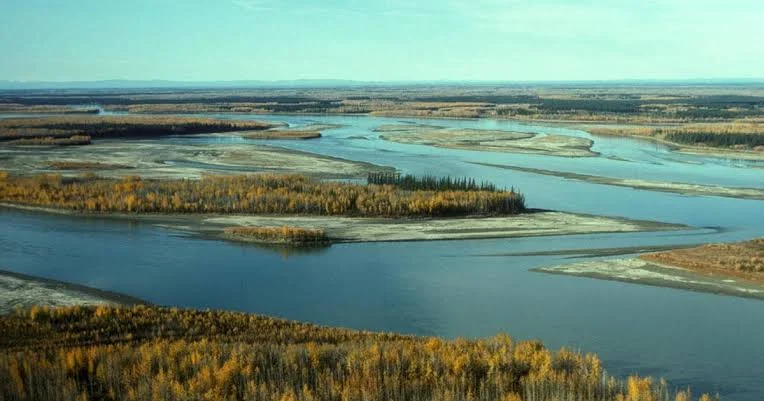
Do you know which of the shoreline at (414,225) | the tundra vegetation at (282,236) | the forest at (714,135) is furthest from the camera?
the forest at (714,135)

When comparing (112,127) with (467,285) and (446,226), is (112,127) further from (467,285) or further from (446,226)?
(467,285)

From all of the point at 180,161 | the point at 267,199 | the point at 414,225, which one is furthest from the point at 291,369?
the point at 180,161

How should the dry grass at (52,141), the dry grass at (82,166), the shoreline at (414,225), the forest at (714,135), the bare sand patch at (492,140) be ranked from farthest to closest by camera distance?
the forest at (714,135) → the dry grass at (52,141) → the bare sand patch at (492,140) → the dry grass at (82,166) → the shoreline at (414,225)

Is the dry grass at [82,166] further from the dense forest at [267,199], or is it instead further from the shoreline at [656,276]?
the shoreline at [656,276]

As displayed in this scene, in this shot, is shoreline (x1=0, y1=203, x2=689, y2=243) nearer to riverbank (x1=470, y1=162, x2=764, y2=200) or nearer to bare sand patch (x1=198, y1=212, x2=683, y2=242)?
bare sand patch (x1=198, y1=212, x2=683, y2=242)

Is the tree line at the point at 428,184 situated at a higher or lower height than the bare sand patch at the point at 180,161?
higher

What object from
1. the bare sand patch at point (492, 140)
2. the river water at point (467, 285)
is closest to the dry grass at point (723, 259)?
the river water at point (467, 285)

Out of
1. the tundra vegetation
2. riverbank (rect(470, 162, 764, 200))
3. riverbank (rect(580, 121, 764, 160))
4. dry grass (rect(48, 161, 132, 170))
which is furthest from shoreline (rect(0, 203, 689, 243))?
→ riverbank (rect(580, 121, 764, 160))

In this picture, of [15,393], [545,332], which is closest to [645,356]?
[545,332]
